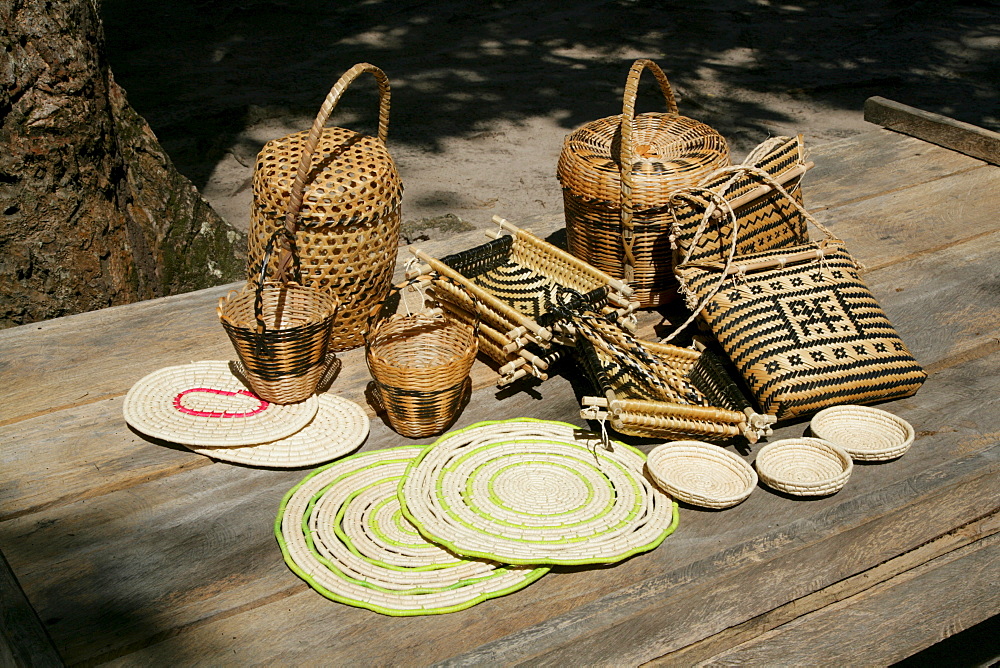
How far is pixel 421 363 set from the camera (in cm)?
227

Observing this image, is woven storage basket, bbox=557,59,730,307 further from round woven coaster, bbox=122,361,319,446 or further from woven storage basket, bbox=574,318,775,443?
round woven coaster, bbox=122,361,319,446

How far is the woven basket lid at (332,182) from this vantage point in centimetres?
212

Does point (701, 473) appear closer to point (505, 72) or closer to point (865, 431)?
point (865, 431)

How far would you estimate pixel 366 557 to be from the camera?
5.56 feet

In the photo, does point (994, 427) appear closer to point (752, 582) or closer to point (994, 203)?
→ point (752, 582)

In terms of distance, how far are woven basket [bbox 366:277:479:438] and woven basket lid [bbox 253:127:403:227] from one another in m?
0.26

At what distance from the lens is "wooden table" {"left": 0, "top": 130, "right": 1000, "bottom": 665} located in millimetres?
1528

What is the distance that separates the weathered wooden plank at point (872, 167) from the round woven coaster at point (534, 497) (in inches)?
62.3

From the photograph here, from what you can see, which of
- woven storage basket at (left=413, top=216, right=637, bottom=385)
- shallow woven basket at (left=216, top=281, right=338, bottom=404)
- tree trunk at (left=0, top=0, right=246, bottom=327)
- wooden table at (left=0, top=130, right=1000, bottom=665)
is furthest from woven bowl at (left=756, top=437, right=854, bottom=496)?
tree trunk at (left=0, top=0, right=246, bottom=327)

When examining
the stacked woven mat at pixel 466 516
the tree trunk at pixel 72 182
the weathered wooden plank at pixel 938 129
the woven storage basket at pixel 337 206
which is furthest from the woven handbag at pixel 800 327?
the tree trunk at pixel 72 182

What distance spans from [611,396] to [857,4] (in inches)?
279

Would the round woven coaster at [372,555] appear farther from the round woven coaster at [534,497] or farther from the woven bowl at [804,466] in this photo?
the woven bowl at [804,466]

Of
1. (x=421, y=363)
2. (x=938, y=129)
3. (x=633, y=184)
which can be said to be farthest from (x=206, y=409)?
(x=938, y=129)

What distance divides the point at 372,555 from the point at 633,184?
120 cm
